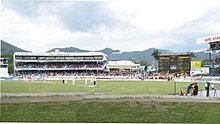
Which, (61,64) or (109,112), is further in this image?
(61,64)

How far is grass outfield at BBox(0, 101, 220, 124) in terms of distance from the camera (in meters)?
8.92

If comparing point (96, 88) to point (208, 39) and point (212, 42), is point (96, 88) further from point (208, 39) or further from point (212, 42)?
point (212, 42)

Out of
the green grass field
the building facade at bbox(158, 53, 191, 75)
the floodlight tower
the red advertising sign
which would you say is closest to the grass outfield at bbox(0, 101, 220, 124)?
the green grass field

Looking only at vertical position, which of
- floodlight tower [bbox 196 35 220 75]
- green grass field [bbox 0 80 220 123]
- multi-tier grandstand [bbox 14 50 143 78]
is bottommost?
green grass field [bbox 0 80 220 123]

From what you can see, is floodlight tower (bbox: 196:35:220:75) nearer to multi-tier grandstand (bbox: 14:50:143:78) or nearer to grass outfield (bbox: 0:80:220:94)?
grass outfield (bbox: 0:80:220:94)

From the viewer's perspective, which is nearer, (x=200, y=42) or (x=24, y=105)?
(x=24, y=105)

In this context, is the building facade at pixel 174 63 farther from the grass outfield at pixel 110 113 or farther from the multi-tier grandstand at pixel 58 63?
the grass outfield at pixel 110 113

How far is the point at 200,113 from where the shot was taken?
10273 mm

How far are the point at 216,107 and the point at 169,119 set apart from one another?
340 cm

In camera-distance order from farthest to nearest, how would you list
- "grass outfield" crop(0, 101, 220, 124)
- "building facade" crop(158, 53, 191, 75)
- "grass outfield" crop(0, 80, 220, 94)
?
"building facade" crop(158, 53, 191, 75), "grass outfield" crop(0, 80, 220, 94), "grass outfield" crop(0, 101, 220, 124)

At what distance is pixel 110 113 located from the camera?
10.0 m

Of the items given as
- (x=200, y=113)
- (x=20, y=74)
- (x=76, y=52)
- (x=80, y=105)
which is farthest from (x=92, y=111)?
(x=20, y=74)

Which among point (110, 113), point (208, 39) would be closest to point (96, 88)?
point (110, 113)

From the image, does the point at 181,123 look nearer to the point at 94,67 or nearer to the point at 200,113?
the point at 200,113
